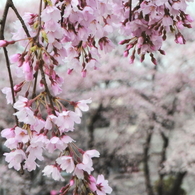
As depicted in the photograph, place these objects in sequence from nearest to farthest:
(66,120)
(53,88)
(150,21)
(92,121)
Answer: (66,120), (53,88), (150,21), (92,121)

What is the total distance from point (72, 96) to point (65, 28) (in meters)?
5.83

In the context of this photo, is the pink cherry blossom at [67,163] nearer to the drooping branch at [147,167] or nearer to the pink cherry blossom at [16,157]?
the pink cherry blossom at [16,157]

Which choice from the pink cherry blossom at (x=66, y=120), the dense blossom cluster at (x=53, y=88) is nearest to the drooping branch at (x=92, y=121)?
the dense blossom cluster at (x=53, y=88)

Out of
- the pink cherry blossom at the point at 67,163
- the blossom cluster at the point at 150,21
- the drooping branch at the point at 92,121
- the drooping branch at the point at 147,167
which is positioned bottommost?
the drooping branch at the point at 147,167

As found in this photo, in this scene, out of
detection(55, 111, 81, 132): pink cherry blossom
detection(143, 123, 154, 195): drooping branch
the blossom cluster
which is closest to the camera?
detection(55, 111, 81, 132): pink cherry blossom

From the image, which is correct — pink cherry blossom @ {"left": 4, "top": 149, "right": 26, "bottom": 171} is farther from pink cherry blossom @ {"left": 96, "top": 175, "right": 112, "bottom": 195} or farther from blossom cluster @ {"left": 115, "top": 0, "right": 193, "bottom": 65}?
blossom cluster @ {"left": 115, "top": 0, "right": 193, "bottom": 65}

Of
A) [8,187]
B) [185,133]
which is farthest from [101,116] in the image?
[8,187]

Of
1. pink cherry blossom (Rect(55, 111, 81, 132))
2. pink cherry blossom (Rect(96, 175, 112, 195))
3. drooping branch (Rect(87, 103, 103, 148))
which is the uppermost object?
pink cherry blossom (Rect(55, 111, 81, 132))

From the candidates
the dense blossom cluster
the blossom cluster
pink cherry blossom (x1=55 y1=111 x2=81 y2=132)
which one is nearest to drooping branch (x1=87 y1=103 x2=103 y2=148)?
the blossom cluster

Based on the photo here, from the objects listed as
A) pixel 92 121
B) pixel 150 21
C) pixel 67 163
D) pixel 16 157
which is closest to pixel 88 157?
pixel 67 163

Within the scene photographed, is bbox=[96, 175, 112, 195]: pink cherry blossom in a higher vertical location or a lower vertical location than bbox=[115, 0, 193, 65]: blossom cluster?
lower

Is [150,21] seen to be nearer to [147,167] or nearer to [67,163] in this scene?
[67,163]

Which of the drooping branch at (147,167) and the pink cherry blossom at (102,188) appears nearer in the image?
the pink cherry blossom at (102,188)

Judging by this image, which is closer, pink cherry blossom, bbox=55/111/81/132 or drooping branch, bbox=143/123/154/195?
pink cherry blossom, bbox=55/111/81/132
